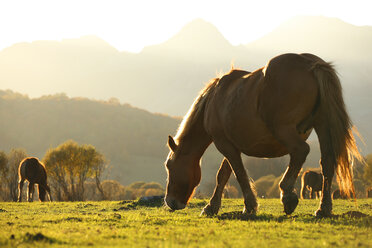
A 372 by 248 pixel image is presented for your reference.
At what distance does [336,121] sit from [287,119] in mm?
750

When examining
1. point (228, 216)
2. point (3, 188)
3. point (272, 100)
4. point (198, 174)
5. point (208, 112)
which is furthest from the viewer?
point (3, 188)

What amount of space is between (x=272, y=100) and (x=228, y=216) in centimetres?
224

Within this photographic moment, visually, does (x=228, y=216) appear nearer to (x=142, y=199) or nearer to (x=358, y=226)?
(x=358, y=226)

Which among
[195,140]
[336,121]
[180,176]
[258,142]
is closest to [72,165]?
[180,176]

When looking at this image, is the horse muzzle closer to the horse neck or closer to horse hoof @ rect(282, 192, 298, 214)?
the horse neck

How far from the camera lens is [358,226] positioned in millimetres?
5582

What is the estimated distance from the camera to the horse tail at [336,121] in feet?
20.6

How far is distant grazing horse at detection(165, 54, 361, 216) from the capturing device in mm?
6281

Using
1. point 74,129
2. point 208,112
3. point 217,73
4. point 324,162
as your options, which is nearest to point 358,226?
point 324,162

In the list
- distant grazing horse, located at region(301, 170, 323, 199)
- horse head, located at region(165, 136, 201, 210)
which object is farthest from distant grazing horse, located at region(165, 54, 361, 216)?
distant grazing horse, located at region(301, 170, 323, 199)

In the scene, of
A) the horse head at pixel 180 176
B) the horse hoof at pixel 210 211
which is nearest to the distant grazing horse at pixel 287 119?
the horse head at pixel 180 176

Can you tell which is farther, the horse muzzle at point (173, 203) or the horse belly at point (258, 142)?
the horse muzzle at point (173, 203)

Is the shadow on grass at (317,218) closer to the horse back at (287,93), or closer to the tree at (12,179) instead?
the horse back at (287,93)

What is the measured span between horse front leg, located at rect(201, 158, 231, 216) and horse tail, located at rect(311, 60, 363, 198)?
2.57 m
